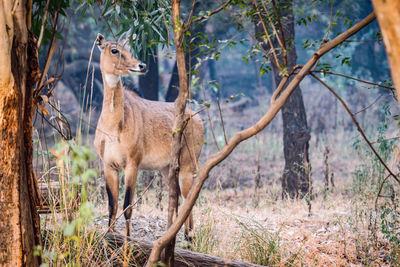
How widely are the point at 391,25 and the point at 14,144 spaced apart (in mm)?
2167

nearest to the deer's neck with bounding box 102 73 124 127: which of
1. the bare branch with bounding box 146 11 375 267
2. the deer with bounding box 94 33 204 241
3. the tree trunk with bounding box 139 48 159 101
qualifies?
the deer with bounding box 94 33 204 241

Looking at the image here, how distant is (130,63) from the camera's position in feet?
17.8

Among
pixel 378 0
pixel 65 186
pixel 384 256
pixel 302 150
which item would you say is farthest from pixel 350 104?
pixel 378 0

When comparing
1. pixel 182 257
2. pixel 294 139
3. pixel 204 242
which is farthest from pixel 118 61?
pixel 294 139

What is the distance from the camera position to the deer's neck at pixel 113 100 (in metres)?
5.50

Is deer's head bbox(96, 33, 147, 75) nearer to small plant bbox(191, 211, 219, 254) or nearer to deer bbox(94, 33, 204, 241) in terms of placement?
deer bbox(94, 33, 204, 241)

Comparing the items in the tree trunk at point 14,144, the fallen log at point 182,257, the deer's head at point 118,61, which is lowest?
the fallen log at point 182,257

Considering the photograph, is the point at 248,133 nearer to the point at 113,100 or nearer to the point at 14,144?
the point at 14,144

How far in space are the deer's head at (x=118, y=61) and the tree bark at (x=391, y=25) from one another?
3.85 metres

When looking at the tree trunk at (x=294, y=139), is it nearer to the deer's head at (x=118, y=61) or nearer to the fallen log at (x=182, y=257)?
the deer's head at (x=118, y=61)

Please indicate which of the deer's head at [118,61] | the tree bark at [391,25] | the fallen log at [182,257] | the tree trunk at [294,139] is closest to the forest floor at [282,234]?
the fallen log at [182,257]

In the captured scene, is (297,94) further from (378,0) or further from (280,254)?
(378,0)

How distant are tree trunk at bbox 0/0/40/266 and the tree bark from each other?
2.07 m

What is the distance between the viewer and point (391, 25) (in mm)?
1678
